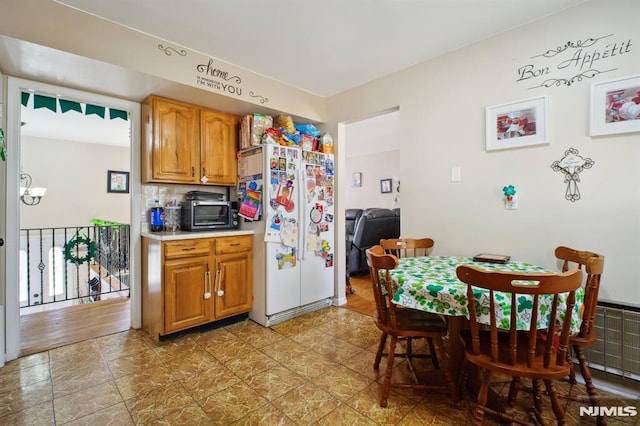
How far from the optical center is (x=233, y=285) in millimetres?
2908

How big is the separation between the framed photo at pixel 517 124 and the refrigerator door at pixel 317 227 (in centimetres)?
160

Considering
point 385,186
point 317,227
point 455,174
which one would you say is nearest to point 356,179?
point 385,186

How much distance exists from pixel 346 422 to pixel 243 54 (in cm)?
276

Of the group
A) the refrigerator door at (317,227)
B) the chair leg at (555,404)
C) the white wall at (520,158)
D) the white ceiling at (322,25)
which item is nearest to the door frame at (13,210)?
the white ceiling at (322,25)

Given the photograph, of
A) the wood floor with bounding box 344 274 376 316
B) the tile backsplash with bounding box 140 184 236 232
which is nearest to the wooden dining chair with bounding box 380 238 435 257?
the wood floor with bounding box 344 274 376 316

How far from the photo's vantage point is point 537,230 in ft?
6.93

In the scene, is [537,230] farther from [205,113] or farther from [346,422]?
[205,113]

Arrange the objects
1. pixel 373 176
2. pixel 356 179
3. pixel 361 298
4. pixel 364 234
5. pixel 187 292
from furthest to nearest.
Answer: pixel 356 179 < pixel 373 176 < pixel 364 234 < pixel 361 298 < pixel 187 292

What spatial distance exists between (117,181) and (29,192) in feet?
4.28

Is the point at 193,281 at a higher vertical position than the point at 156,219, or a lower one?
lower

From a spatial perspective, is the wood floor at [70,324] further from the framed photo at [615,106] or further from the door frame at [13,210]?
the framed photo at [615,106]

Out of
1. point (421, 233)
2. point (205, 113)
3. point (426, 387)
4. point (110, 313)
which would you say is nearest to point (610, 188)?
point (421, 233)

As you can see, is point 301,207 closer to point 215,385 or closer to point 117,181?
point 215,385

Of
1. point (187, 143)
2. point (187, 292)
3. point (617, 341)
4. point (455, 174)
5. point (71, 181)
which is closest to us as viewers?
point (617, 341)
